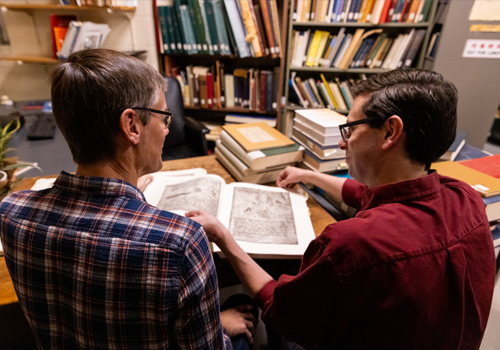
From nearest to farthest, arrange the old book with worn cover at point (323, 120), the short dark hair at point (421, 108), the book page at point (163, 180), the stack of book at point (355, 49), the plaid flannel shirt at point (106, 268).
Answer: the plaid flannel shirt at point (106, 268) → the short dark hair at point (421, 108) → the book page at point (163, 180) → the old book with worn cover at point (323, 120) → the stack of book at point (355, 49)

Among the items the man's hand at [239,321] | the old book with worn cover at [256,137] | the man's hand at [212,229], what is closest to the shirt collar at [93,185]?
the man's hand at [212,229]

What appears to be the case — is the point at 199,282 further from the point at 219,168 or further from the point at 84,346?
the point at 219,168

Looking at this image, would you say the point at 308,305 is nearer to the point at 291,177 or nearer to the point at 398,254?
the point at 398,254

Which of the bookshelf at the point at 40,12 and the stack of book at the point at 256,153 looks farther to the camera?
the bookshelf at the point at 40,12

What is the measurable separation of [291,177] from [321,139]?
199 millimetres

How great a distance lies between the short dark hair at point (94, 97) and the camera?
0.57 meters

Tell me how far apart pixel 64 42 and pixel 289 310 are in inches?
106

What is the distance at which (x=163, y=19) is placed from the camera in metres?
2.49

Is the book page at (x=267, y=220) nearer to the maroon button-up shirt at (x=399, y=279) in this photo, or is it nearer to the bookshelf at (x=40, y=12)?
the maroon button-up shirt at (x=399, y=279)

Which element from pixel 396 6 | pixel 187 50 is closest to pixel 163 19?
pixel 187 50

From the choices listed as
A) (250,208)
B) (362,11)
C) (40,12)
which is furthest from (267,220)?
(40,12)

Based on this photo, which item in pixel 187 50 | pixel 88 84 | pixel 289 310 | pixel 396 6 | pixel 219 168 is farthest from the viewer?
pixel 187 50

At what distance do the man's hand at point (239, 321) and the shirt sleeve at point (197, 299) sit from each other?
284mm

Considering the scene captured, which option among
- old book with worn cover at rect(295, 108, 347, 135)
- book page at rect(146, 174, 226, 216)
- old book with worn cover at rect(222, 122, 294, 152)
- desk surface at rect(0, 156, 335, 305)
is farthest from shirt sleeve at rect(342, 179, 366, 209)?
book page at rect(146, 174, 226, 216)
